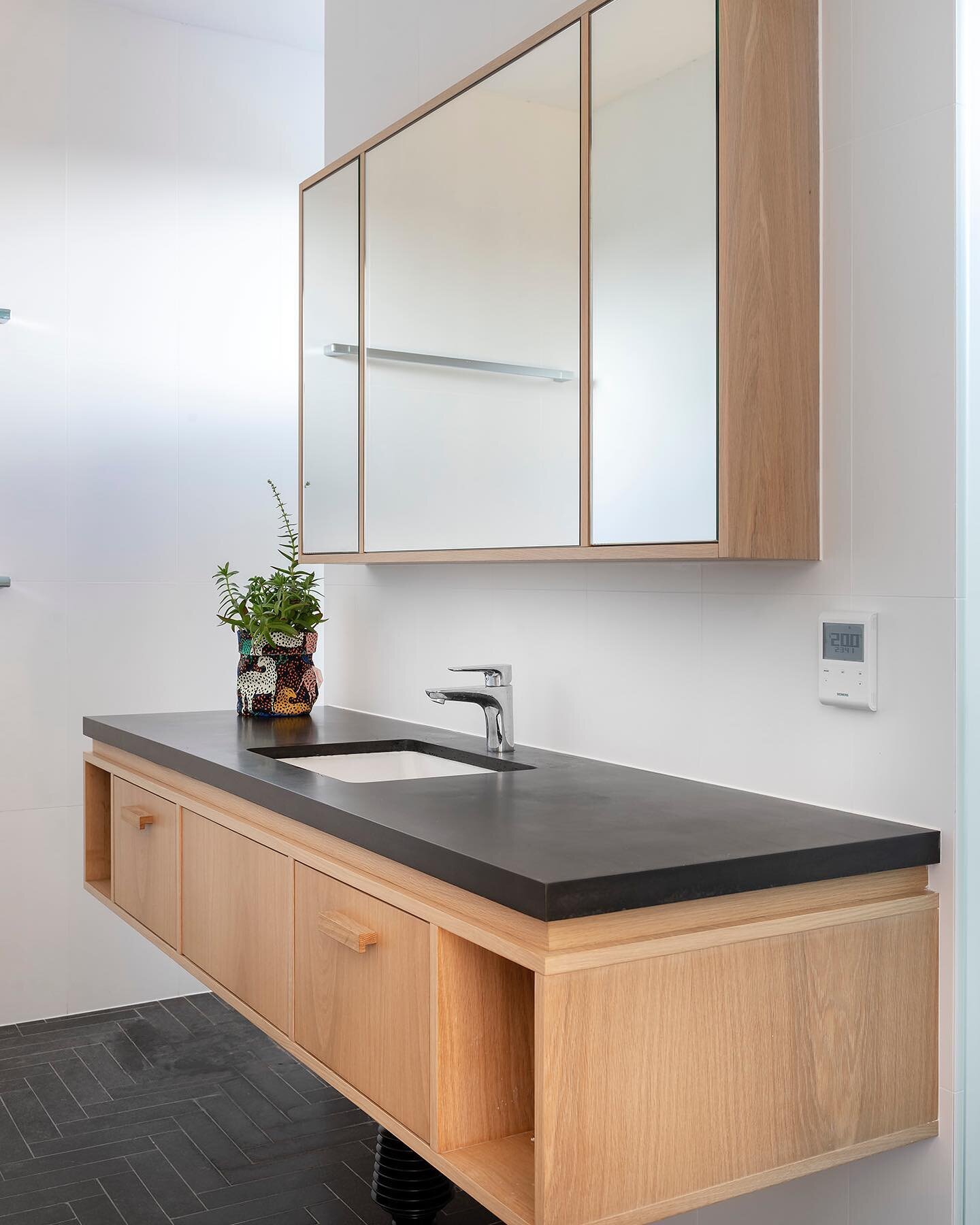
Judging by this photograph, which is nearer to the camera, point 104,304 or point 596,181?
point 596,181

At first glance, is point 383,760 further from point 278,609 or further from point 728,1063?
point 728,1063

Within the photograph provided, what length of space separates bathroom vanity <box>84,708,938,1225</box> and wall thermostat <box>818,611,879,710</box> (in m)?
0.16

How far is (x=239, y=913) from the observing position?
198 cm

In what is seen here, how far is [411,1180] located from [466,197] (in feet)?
5.76

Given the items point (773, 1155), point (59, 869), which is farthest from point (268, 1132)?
point (773, 1155)

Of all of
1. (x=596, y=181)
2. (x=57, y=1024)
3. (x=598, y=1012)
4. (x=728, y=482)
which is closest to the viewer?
(x=598, y=1012)

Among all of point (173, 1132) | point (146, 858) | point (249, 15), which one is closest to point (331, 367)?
point (146, 858)

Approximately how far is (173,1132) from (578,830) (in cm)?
179

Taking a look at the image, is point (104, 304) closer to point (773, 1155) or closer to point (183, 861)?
point (183, 861)

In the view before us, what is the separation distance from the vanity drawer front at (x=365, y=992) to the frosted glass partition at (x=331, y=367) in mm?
1094

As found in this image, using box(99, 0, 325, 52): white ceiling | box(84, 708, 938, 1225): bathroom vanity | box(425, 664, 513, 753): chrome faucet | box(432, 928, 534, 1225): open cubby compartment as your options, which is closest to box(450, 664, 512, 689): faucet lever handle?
box(425, 664, 513, 753): chrome faucet

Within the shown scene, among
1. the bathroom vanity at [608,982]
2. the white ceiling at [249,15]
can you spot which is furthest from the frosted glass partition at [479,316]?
the white ceiling at [249,15]

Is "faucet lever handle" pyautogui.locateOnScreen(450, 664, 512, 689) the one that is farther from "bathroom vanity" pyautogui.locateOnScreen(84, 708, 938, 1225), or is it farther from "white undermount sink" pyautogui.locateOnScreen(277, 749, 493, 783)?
"bathroom vanity" pyautogui.locateOnScreen(84, 708, 938, 1225)

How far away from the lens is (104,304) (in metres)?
3.65
